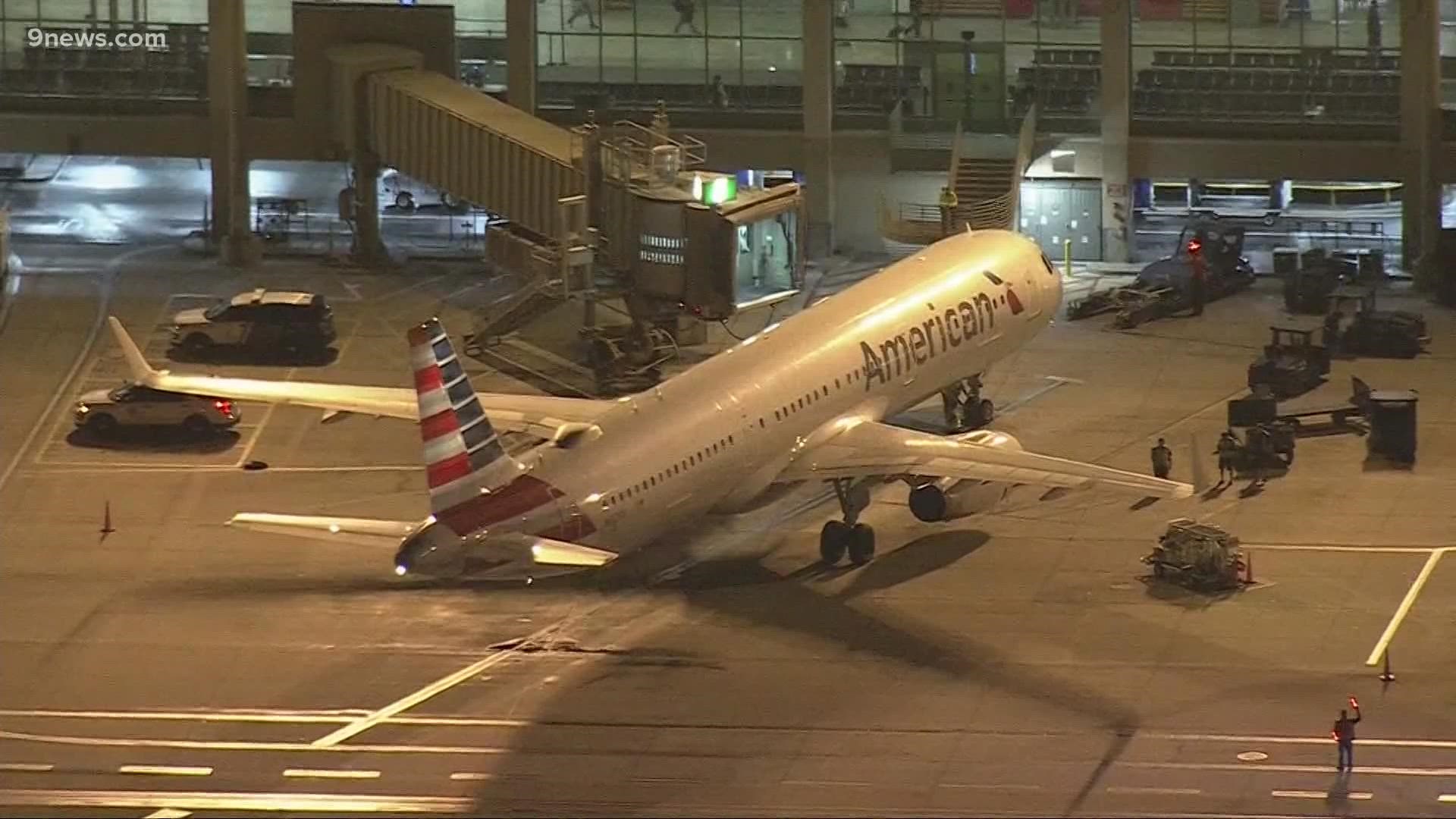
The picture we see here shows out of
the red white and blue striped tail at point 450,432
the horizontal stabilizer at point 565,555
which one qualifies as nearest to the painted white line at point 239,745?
the horizontal stabilizer at point 565,555

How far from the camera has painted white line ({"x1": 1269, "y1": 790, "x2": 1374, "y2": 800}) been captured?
166 ft

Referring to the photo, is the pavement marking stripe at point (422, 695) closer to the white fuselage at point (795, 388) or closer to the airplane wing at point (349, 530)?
the white fuselage at point (795, 388)

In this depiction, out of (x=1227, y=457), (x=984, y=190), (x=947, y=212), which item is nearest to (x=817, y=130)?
(x=984, y=190)

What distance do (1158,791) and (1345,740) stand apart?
369 cm

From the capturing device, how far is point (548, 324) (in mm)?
88812

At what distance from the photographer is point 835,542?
2579 inches

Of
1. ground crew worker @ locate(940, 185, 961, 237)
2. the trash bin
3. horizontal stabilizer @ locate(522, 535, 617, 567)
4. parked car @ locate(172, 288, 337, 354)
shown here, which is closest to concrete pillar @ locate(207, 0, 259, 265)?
parked car @ locate(172, 288, 337, 354)

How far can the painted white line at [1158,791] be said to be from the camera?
167 feet

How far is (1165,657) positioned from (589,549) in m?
12.6

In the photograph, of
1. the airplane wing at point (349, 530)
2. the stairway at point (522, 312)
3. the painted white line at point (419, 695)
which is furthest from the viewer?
the stairway at point (522, 312)

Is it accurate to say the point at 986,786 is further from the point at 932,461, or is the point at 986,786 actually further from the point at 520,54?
the point at 520,54

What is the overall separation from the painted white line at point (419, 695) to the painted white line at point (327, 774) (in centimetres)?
135

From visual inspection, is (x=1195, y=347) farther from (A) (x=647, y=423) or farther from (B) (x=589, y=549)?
(B) (x=589, y=549)

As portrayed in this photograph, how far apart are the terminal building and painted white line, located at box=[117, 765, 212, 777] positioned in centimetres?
4270
